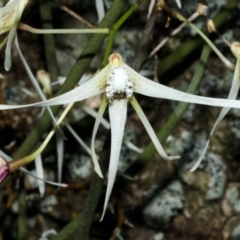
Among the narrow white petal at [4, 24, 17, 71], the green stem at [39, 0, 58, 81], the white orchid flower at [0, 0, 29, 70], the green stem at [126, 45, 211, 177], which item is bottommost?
the narrow white petal at [4, 24, 17, 71]

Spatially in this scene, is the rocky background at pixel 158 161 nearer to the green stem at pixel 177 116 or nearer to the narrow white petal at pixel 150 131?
the green stem at pixel 177 116

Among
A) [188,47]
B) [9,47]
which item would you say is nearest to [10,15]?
[9,47]

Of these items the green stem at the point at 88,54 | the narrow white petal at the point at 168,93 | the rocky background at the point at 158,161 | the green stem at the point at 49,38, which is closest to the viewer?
the narrow white petal at the point at 168,93

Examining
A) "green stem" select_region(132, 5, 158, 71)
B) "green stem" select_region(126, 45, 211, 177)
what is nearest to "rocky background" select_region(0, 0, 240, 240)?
"green stem" select_region(126, 45, 211, 177)

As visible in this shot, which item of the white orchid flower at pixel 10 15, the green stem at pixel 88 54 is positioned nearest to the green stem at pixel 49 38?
the green stem at pixel 88 54

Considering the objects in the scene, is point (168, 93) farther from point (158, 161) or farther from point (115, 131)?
point (158, 161)

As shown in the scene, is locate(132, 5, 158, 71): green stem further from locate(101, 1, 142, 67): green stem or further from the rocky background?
the rocky background

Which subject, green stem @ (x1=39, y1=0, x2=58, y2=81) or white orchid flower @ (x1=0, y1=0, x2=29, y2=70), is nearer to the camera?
white orchid flower @ (x1=0, y1=0, x2=29, y2=70)
